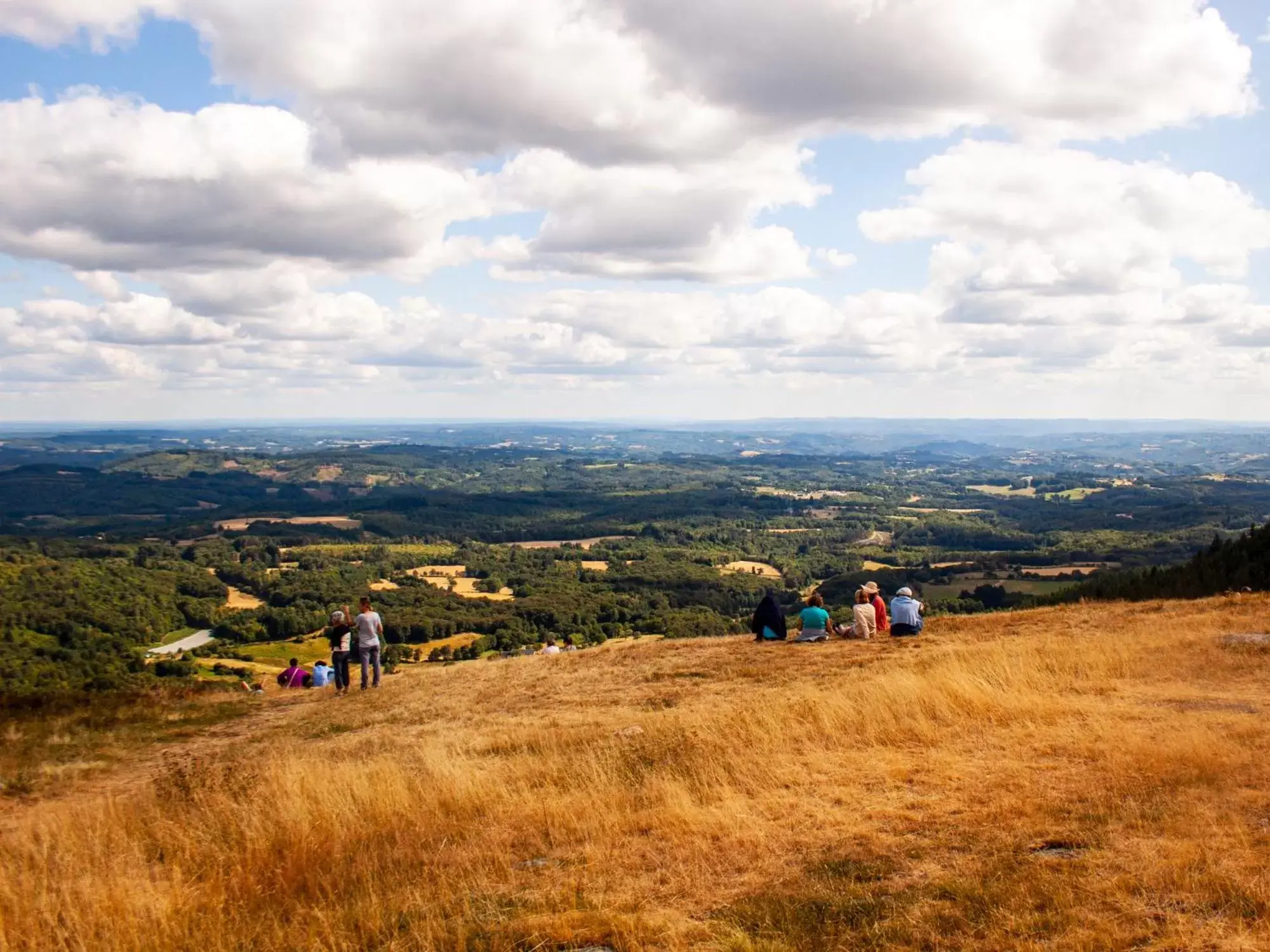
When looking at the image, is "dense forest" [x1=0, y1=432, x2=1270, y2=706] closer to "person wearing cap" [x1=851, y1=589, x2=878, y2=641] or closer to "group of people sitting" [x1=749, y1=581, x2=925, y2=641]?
"group of people sitting" [x1=749, y1=581, x2=925, y2=641]

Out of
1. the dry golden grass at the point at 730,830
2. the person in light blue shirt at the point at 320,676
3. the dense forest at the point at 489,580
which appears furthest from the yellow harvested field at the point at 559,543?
the dry golden grass at the point at 730,830

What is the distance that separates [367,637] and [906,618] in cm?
1426

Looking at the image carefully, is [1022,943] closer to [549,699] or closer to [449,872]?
→ [449,872]

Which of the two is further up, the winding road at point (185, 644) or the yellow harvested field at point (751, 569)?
the winding road at point (185, 644)

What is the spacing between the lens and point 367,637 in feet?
69.5

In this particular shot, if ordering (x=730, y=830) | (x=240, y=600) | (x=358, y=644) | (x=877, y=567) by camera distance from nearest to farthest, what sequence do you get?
(x=730, y=830), (x=358, y=644), (x=240, y=600), (x=877, y=567)

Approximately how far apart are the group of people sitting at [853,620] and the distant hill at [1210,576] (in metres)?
13.8

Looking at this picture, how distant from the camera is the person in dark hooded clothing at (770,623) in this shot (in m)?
23.1

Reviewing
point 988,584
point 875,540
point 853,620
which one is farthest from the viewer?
point 875,540

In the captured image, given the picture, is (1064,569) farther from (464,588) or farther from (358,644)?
(358,644)

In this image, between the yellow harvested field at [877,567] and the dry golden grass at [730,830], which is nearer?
the dry golden grass at [730,830]

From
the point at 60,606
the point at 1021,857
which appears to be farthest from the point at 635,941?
the point at 60,606

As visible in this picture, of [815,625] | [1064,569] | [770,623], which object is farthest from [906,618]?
[1064,569]

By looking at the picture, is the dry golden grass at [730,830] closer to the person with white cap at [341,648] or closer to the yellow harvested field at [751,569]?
the person with white cap at [341,648]
